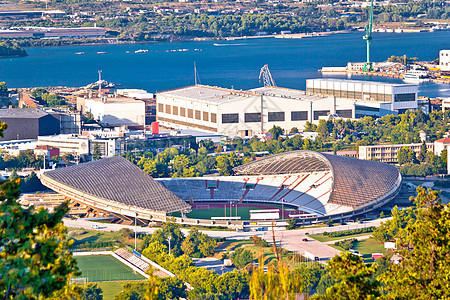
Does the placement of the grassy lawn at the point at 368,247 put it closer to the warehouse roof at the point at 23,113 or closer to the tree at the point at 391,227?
the tree at the point at 391,227

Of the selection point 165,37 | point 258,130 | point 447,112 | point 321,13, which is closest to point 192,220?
point 258,130

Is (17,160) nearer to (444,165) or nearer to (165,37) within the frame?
(444,165)

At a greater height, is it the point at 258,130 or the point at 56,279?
the point at 56,279

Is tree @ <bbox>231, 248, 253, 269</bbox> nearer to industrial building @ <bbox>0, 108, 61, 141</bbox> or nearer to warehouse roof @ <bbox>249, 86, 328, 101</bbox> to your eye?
industrial building @ <bbox>0, 108, 61, 141</bbox>

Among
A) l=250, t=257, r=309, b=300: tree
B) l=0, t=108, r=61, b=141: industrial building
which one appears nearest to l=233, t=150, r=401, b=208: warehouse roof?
l=0, t=108, r=61, b=141: industrial building

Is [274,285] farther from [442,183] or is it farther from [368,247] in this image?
[442,183]
